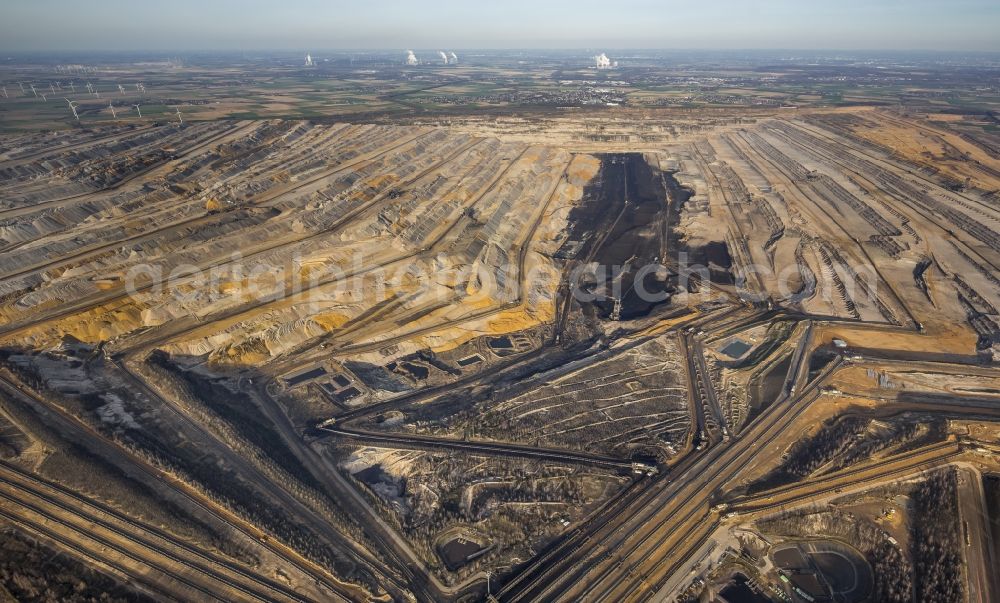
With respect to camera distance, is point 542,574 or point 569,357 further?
point 569,357

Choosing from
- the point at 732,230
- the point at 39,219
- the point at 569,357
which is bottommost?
the point at 569,357

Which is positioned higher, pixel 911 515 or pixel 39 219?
pixel 39 219

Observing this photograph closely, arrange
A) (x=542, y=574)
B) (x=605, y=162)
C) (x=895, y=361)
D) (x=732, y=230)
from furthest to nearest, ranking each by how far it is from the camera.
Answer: (x=605, y=162)
(x=732, y=230)
(x=895, y=361)
(x=542, y=574)

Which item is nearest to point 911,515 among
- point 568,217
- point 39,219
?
point 568,217

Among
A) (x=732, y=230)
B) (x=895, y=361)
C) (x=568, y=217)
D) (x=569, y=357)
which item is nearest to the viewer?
(x=895, y=361)

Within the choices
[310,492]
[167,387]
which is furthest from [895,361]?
[167,387]

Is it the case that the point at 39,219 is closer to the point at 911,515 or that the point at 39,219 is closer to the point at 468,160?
the point at 468,160
